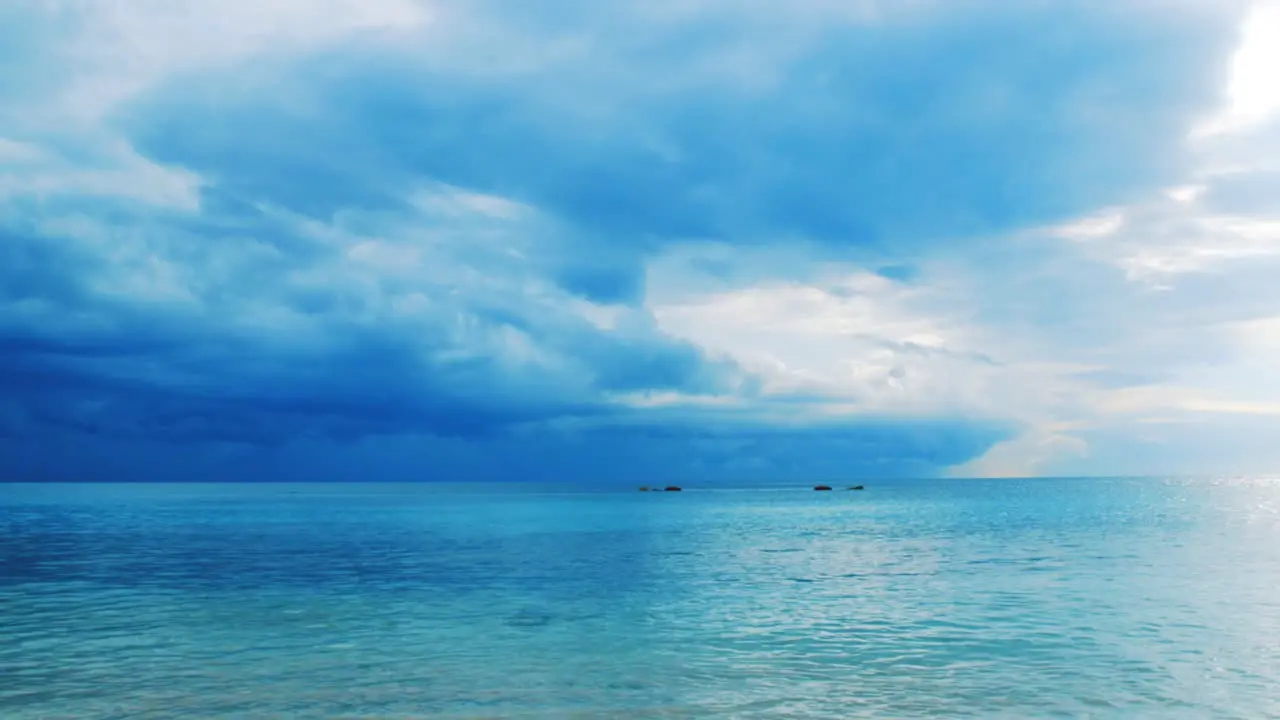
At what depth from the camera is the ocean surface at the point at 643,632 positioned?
23672mm

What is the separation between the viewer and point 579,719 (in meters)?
A: 21.9

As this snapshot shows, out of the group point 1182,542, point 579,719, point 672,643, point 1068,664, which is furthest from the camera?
point 1182,542

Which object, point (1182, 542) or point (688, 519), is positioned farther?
point (688, 519)

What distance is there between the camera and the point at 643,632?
1315 inches

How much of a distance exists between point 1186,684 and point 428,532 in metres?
78.6

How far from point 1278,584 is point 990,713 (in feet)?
110

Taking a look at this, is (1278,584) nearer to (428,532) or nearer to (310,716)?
(310,716)

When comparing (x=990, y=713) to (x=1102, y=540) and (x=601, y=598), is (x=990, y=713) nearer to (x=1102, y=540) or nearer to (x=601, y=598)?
(x=601, y=598)

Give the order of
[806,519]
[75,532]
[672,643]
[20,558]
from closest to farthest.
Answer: [672,643]
[20,558]
[75,532]
[806,519]

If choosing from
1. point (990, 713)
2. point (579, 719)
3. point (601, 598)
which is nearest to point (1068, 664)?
point (990, 713)

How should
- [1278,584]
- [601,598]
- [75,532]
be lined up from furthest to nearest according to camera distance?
[75,532] → [1278,584] → [601,598]

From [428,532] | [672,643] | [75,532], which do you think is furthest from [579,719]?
[75,532]

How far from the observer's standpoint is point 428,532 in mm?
94312

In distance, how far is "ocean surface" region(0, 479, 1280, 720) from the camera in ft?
77.7
